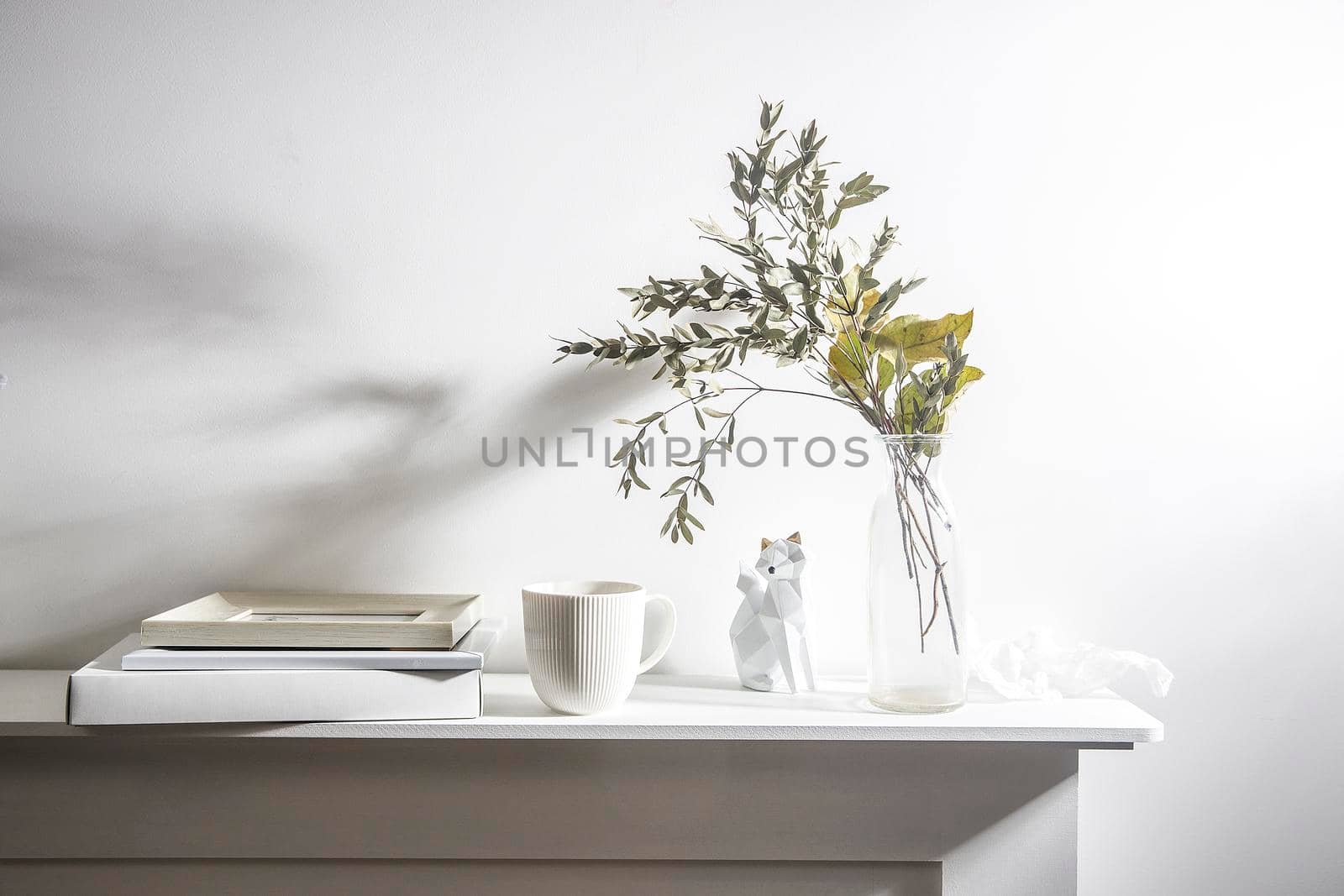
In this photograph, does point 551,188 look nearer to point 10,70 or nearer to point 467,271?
point 467,271

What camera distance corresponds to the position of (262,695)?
2.02 feet

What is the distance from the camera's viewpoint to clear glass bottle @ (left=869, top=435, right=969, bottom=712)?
2.19ft

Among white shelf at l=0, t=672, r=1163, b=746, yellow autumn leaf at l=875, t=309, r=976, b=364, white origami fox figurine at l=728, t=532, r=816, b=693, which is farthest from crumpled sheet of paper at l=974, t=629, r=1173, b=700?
yellow autumn leaf at l=875, t=309, r=976, b=364

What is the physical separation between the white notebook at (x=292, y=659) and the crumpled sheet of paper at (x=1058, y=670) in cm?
44

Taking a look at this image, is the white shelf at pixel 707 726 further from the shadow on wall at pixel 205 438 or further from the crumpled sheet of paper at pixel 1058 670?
the shadow on wall at pixel 205 438

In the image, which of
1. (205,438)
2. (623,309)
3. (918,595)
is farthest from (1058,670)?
(205,438)

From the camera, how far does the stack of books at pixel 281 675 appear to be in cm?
61

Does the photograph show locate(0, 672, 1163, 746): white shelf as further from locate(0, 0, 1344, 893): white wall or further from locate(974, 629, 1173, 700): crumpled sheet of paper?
locate(0, 0, 1344, 893): white wall

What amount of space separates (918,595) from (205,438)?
66 centimetres

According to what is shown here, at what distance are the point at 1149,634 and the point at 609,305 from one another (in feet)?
2.00

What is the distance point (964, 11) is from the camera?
0.83 metres

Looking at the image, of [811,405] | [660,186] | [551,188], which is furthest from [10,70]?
[811,405]

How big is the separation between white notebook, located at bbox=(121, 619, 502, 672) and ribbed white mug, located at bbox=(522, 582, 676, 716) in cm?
5

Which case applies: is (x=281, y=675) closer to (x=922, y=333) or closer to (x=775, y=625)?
(x=775, y=625)
